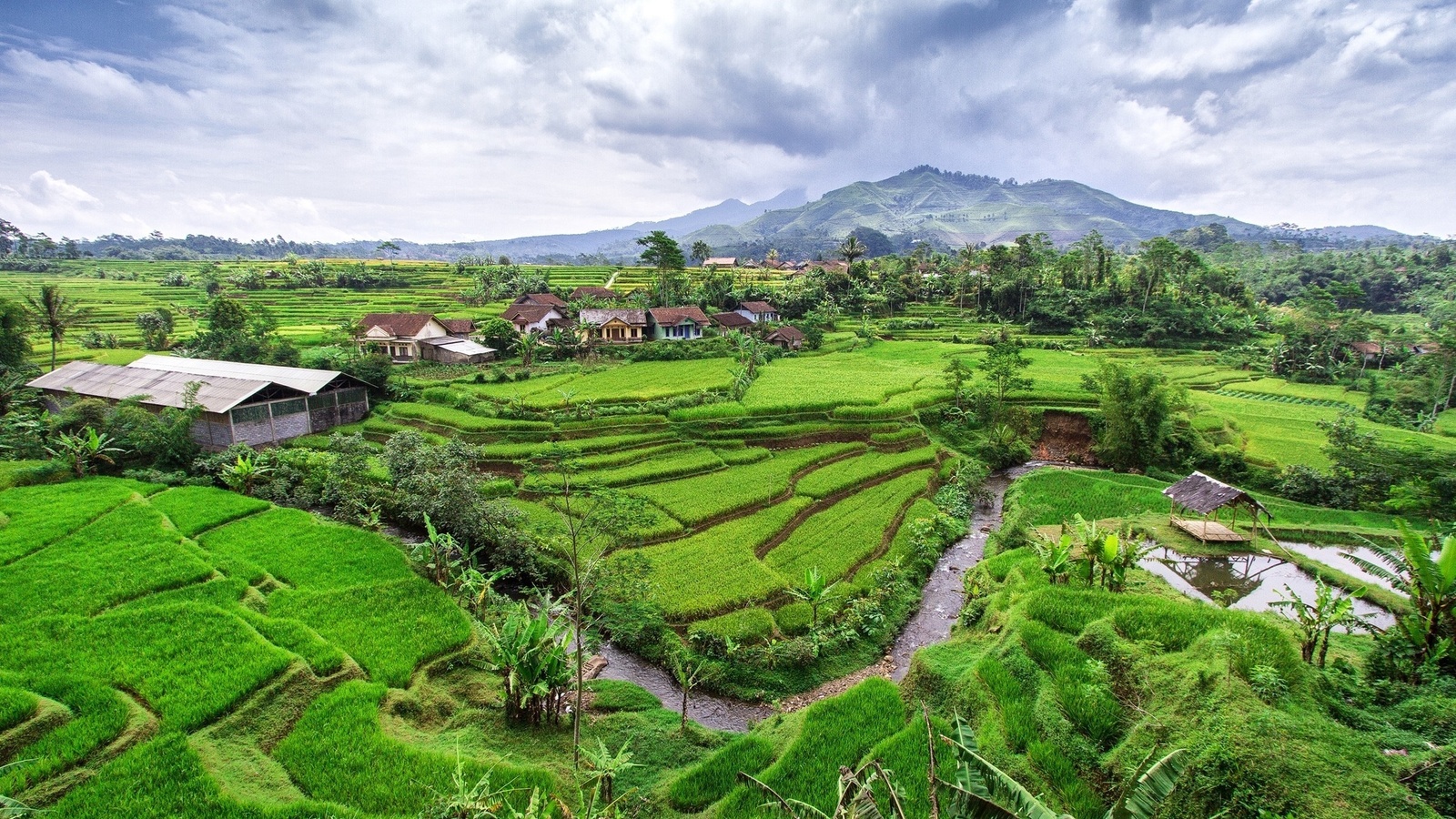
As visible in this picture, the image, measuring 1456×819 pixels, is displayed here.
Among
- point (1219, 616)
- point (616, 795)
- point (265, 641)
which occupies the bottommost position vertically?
point (616, 795)

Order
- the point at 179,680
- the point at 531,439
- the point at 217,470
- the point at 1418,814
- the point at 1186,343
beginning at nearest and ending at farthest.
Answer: the point at 1418,814 → the point at 179,680 → the point at 217,470 → the point at 531,439 → the point at 1186,343

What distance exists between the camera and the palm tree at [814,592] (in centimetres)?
1507

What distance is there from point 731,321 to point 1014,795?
5124 cm

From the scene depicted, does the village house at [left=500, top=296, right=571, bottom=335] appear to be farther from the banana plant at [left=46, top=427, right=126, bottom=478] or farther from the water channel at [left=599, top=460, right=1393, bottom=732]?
the water channel at [left=599, top=460, right=1393, bottom=732]

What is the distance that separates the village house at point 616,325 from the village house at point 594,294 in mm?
8604

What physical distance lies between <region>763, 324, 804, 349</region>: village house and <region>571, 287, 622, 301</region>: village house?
18.8 meters

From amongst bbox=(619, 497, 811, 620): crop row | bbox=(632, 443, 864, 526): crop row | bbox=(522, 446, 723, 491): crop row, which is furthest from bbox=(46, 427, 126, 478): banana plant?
bbox=(619, 497, 811, 620): crop row

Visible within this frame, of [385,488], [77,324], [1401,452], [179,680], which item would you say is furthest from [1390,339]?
[77,324]

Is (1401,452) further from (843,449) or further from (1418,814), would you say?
(1418,814)

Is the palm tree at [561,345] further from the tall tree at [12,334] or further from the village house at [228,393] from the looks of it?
the tall tree at [12,334]

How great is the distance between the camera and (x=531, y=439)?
27.7m

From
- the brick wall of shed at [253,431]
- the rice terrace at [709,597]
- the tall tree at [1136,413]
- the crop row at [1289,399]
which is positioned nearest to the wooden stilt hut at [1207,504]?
the rice terrace at [709,597]

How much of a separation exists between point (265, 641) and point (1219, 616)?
1881cm

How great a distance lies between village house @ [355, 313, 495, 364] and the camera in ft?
140
